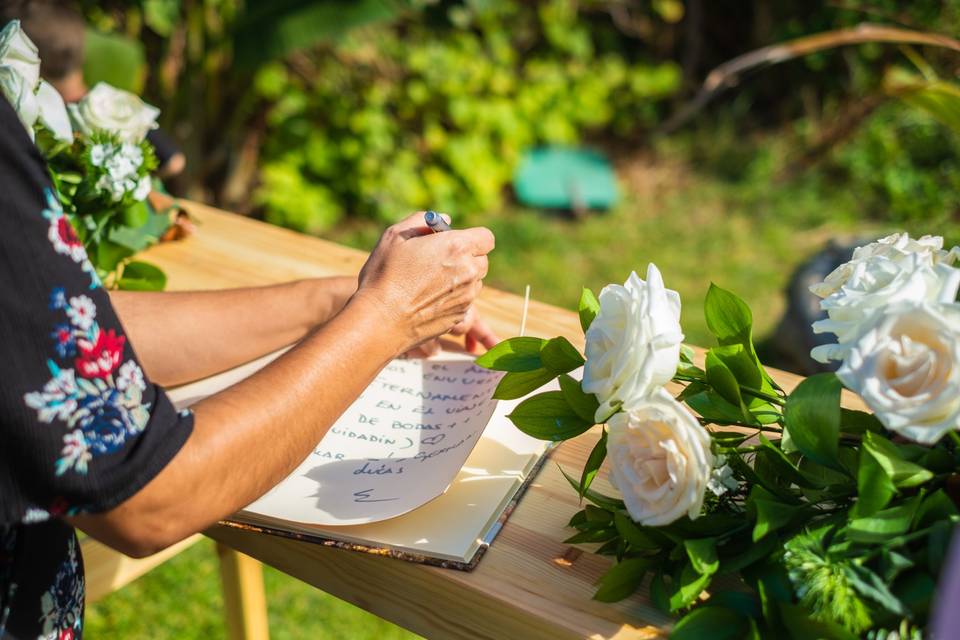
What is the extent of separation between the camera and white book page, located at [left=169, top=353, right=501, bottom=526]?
0.88 meters

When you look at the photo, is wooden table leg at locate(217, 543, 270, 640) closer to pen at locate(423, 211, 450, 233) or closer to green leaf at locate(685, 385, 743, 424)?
pen at locate(423, 211, 450, 233)

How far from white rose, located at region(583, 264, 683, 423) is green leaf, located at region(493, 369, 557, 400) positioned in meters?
0.10

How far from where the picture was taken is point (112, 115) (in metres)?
1.29

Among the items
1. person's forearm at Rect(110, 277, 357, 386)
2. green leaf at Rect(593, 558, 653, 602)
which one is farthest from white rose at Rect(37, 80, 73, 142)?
green leaf at Rect(593, 558, 653, 602)

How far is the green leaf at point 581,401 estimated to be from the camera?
2.55 ft

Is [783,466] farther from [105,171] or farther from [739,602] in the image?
[105,171]

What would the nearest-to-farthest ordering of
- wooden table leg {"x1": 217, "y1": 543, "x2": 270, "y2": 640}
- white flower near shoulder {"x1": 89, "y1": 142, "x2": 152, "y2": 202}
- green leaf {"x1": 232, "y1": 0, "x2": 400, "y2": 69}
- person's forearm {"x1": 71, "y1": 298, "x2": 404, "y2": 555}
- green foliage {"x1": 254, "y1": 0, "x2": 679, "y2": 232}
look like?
person's forearm {"x1": 71, "y1": 298, "x2": 404, "y2": 555} → white flower near shoulder {"x1": 89, "y1": 142, "x2": 152, "y2": 202} → wooden table leg {"x1": 217, "y1": 543, "x2": 270, "y2": 640} → green leaf {"x1": 232, "y1": 0, "x2": 400, "y2": 69} → green foliage {"x1": 254, "y1": 0, "x2": 679, "y2": 232}

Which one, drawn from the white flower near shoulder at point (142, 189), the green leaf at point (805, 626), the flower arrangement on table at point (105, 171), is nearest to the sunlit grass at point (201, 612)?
the flower arrangement on table at point (105, 171)

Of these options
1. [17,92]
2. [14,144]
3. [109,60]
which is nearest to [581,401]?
→ [14,144]

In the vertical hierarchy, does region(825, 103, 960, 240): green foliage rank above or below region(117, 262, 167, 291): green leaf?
below

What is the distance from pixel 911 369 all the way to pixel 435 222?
523mm

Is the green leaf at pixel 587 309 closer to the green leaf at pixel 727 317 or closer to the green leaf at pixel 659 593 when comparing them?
the green leaf at pixel 727 317

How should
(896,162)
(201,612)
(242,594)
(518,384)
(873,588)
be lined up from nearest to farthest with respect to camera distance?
(873,588) → (518,384) → (242,594) → (201,612) → (896,162)

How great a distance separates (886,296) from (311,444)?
508 millimetres
